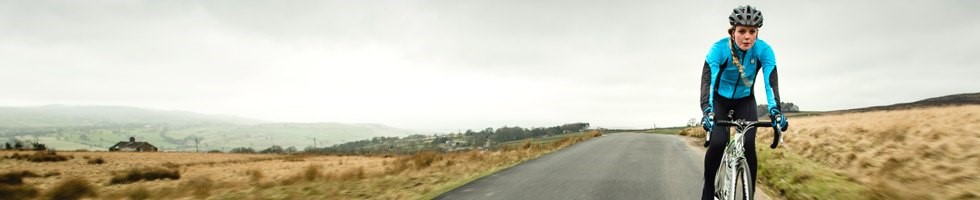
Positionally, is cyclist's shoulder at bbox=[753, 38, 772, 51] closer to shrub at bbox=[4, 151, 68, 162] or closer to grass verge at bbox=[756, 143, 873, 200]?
grass verge at bbox=[756, 143, 873, 200]

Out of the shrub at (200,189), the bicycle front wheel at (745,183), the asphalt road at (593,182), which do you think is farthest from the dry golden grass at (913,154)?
the shrub at (200,189)

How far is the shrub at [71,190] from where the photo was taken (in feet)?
30.8

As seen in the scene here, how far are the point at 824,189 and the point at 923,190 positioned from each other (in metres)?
0.97

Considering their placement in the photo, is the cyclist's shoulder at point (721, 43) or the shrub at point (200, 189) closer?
the cyclist's shoulder at point (721, 43)

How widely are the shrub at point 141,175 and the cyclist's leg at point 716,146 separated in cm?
2255

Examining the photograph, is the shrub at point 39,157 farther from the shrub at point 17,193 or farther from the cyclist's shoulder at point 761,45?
the cyclist's shoulder at point 761,45

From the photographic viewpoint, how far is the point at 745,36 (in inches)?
166

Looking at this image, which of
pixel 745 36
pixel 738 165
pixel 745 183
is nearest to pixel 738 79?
pixel 745 36

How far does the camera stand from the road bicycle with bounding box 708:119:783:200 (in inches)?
162

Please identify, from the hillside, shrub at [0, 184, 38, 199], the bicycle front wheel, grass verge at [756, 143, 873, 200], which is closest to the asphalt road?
grass verge at [756, 143, 873, 200]

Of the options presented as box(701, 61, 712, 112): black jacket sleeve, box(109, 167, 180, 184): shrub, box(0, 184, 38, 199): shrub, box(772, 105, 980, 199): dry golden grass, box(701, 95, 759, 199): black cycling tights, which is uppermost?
box(701, 61, 712, 112): black jacket sleeve

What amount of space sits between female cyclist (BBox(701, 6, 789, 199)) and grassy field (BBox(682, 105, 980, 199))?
96.3 inches

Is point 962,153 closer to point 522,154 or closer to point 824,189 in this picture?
point 824,189

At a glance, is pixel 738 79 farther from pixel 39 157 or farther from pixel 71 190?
pixel 39 157
